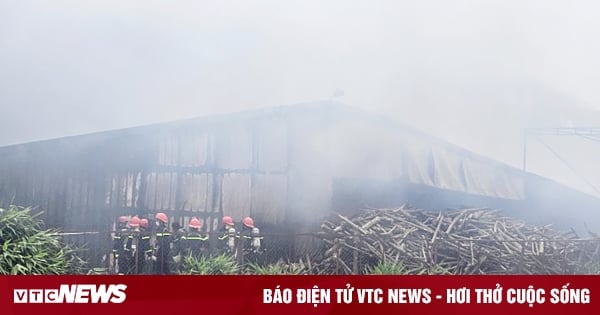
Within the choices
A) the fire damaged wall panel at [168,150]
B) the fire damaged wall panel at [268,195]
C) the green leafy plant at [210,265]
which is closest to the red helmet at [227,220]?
the fire damaged wall panel at [268,195]

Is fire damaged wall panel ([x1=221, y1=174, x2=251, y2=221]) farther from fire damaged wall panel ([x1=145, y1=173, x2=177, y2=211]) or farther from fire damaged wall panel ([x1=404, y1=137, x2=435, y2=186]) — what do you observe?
fire damaged wall panel ([x1=404, y1=137, x2=435, y2=186])

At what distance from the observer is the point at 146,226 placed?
6.74m

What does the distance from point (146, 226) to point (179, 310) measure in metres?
3.09

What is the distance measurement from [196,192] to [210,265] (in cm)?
189

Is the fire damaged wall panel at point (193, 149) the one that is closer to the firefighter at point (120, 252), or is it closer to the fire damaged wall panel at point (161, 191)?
the fire damaged wall panel at point (161, 191)

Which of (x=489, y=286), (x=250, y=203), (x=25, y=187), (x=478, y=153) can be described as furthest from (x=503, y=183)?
(x=25, y=187)

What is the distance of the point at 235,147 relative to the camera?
24.0 feet

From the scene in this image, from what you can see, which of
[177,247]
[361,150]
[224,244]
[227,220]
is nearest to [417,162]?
[361,150]

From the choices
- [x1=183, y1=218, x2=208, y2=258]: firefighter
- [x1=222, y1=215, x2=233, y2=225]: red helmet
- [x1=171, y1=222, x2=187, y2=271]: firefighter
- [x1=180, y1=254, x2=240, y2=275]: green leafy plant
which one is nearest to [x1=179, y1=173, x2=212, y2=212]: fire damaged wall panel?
[x1=222, y1=215, x2=233, y2=225]: red helmet

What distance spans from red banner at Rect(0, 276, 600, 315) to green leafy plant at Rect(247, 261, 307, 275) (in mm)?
1536

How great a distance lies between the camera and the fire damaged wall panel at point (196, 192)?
7.37 metres

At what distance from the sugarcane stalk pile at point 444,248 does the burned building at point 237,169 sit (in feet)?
1.75

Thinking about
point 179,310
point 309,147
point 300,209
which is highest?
point 309,147

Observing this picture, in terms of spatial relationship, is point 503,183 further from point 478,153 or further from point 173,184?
→ point 173,184
